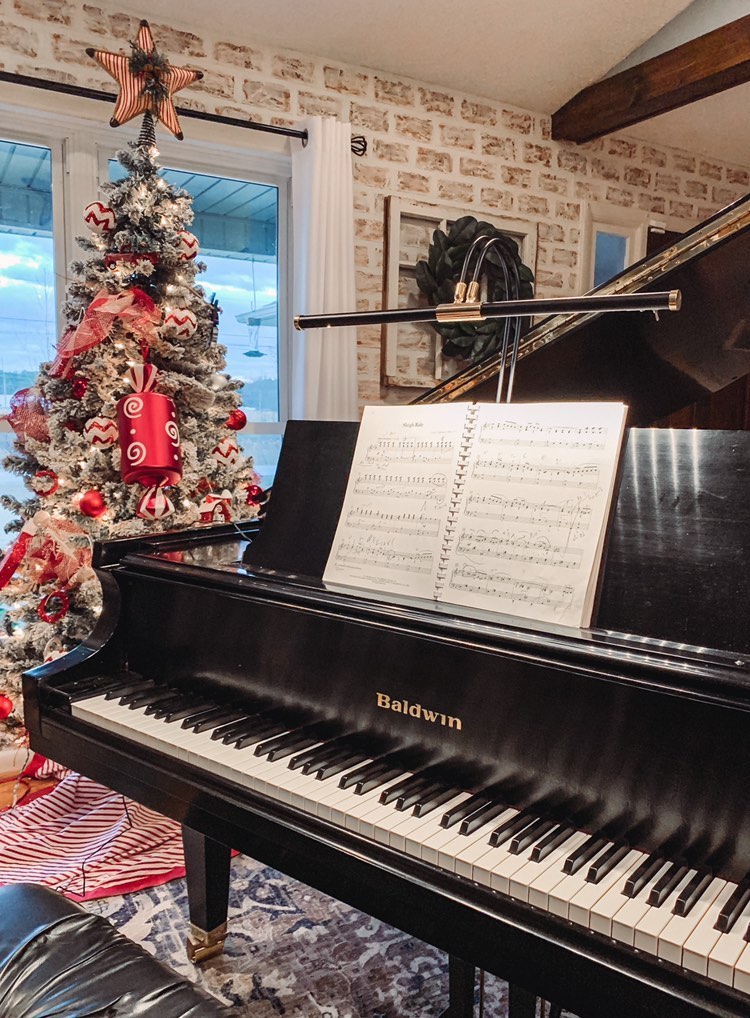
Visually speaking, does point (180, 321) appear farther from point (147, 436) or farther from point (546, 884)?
point (546, 884)

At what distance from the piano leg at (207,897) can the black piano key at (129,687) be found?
1.27 feet

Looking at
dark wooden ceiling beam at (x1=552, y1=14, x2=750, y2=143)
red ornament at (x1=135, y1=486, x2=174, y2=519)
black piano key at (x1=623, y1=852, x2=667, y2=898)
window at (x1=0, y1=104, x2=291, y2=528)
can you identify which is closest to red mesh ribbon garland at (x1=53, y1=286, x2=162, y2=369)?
window at (x1=0, y1=104, x2=291, y2=528)

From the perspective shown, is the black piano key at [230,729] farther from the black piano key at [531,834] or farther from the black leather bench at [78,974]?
the black piano key at [531,834]

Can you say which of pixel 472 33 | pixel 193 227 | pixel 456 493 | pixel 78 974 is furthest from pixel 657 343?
pixel 193 227

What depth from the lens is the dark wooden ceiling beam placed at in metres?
3.37

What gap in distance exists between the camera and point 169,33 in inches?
125

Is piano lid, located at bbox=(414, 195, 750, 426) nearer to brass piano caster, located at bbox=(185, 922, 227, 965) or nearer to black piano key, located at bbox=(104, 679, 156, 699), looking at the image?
black piano key, located at bbox=(104, 679, 156, 699)

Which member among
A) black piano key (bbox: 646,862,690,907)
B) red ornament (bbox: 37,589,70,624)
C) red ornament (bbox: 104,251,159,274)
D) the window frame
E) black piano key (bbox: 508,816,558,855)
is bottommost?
red ornament (bbox: 37,589,70,624)

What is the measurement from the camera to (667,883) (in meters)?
0.89

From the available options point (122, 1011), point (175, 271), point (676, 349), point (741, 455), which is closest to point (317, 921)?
point (122, 1011)

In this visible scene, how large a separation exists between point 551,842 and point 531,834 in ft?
A: 0.10

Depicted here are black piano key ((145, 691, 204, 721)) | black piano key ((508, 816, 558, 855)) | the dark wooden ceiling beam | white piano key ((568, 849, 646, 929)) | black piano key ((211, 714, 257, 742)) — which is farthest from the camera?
the dark wooden ceiling beam

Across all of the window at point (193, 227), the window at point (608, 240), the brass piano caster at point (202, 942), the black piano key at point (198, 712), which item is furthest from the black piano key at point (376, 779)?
the window at point (608, 240)

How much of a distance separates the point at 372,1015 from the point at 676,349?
5.60 feet
